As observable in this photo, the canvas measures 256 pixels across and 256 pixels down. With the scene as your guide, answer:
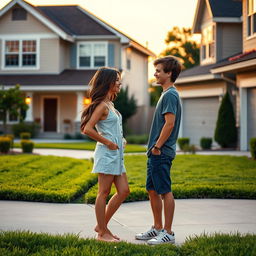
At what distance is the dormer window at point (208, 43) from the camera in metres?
27.0

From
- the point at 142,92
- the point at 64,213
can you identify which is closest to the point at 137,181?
the point at 64,213

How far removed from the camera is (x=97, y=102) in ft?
20.6

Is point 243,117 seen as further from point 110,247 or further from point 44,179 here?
point 110,247

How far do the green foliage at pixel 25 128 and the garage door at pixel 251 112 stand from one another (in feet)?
49.0

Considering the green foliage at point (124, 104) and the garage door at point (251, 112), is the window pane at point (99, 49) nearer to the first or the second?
the green foliage at point (124, 104)

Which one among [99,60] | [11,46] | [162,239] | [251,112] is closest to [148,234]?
[162,239]

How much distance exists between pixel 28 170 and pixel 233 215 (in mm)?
6108

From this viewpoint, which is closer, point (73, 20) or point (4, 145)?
point (4, 145)

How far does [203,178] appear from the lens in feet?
39.3

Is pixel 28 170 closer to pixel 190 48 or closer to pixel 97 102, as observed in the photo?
pixel 97 102

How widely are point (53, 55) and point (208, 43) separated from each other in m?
9.84

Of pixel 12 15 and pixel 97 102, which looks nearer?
pixel 97 102

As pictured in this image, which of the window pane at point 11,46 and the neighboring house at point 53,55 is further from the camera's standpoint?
the window pane at point 11,46

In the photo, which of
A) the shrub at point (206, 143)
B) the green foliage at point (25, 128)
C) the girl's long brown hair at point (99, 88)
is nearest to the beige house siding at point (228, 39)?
the shrub at point (206, 143)
